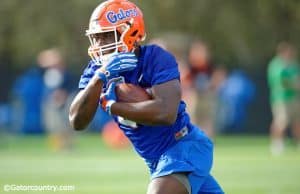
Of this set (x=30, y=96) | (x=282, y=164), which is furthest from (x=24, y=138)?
(x=282, y=164)

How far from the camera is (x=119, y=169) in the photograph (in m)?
15.0

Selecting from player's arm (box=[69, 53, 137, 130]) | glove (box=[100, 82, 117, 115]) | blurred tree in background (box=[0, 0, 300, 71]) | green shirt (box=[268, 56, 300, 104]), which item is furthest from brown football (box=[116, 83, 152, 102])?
blurred tree in background (box=[0, 0, 300, 71])

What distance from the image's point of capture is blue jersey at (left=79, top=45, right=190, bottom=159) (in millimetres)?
6590

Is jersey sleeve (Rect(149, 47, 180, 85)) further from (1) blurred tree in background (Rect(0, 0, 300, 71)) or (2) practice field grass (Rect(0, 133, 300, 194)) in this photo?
(1) blurred tree in background (Rect(0, 0, 300, 71))

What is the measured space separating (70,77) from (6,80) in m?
2.69

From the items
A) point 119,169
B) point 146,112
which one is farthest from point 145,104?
point 119,169

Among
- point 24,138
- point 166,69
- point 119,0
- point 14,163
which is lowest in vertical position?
point 24,138

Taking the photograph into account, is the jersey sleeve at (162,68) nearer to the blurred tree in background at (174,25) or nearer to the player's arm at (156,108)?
the player's arm at (156,108)

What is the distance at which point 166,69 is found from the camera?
21.4ft

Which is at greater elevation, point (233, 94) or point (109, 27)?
point (109, 27)

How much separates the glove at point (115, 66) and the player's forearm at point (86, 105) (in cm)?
6

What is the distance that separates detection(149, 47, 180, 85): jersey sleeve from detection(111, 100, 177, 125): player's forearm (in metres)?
0.18

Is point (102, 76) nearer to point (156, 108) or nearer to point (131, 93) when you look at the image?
point (131, 93)

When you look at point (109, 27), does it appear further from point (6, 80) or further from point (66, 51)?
point (66, 51)
